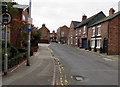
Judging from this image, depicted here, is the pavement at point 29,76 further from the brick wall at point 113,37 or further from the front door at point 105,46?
the front door at point 105,46

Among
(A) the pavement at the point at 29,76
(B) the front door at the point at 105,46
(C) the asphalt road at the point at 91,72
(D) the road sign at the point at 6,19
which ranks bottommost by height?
(C) the asphalt road at the point at 91,72

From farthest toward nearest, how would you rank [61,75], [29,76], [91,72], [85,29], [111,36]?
[85,29] < [111,36] < [91,72] < [61,75] < [29,76]

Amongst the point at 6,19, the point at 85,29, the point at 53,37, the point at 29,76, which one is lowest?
the point at 29,76

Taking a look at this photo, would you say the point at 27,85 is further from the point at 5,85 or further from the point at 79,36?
the point at 79,36

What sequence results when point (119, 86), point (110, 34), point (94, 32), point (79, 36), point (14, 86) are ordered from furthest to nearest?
point (79, 36), point (94, 32), point (110, 34), point (119, 86), point (14, 86)

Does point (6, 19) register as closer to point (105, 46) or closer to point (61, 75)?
point (61, 75)

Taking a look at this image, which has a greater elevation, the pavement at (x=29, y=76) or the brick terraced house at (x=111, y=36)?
the brick terraced house at (x=111, y=36)

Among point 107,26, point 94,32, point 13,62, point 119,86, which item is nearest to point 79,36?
point 94,32

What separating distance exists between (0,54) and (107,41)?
813 inches

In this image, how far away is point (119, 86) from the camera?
27.7ft

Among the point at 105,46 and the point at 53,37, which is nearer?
the point at 105,46

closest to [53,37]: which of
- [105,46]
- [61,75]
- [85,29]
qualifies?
[85,29]

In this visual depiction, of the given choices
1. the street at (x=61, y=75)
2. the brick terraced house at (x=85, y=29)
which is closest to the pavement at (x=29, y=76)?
the street at (x=61, y=75)

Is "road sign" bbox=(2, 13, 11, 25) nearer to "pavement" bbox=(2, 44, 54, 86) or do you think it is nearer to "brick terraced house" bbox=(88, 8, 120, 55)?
"pavement" bbox=(2, 44, 54, 86)
